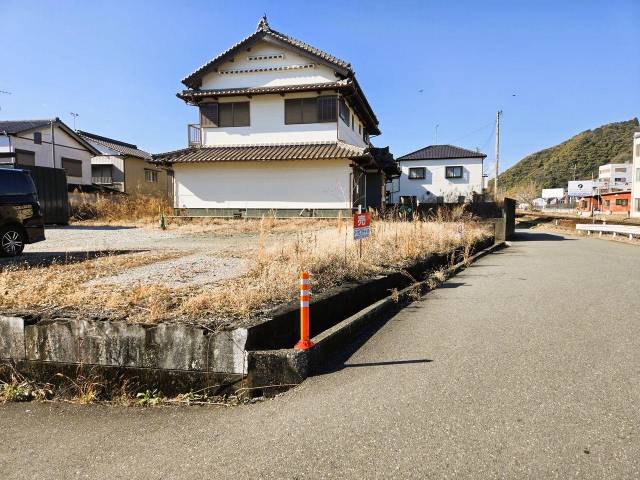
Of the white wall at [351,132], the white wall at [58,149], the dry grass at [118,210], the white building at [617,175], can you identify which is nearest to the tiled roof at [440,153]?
the white wall at [351,132]

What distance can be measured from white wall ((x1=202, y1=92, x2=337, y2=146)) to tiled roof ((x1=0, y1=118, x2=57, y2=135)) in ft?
49.5

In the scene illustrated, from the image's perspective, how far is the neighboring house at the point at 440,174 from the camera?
3434 centimetres

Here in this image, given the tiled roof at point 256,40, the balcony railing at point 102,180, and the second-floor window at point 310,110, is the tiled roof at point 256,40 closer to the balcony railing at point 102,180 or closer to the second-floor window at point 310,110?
the second-floor window at point 310,110

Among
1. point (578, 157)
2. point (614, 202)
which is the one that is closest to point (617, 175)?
point (614, 202)

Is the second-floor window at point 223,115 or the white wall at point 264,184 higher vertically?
the second-floor window at point 223,115

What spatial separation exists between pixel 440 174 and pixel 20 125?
3130cm

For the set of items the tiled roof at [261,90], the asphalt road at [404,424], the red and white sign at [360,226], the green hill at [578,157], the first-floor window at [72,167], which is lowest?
the asphalt road at [404,424]

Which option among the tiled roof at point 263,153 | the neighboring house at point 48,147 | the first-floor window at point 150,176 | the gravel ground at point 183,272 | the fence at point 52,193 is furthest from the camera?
the first-floor window at point 150,176

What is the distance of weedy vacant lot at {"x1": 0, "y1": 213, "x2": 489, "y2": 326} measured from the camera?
4.12 m

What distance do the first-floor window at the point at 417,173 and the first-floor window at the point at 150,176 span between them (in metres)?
21.8

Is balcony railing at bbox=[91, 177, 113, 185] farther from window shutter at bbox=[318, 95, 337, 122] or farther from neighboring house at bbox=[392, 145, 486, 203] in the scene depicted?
neighboring house at bbox=[392, 145, 486, 203]

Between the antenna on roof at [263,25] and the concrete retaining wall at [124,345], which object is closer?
the concrete retaining wall at [124,345]

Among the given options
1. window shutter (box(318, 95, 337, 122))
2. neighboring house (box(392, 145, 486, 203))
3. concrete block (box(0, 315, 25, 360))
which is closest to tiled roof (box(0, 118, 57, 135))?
window shutter (box(318, 95, 337, 122))

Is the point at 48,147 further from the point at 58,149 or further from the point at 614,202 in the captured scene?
the point at 614,202
